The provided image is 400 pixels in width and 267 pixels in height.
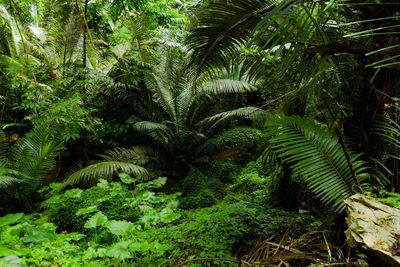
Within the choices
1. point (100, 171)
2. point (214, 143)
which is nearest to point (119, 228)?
point (100, 171)

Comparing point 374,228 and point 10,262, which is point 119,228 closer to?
point 10,262

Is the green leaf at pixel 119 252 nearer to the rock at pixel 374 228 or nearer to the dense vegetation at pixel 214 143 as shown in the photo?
the dense vegetation at pixel 214 143

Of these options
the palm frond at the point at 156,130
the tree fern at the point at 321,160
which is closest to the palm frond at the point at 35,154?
the palm frond at the point at 156,130

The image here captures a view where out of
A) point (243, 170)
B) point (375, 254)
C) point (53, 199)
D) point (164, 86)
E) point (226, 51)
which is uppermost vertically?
point (226, 51)

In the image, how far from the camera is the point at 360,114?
2.10m

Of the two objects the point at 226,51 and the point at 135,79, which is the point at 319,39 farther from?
the point at 135,79

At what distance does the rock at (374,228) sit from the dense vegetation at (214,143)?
0.22 metres

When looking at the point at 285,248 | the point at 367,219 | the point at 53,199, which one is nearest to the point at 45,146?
the point at 53,199

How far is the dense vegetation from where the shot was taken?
1864 mm

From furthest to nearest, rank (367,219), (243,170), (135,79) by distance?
(135,79), (243,170), (367,219)

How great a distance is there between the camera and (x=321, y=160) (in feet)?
6.89

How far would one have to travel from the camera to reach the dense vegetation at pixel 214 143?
73.4 inches

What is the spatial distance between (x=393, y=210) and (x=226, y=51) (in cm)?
157

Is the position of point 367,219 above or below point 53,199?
above
